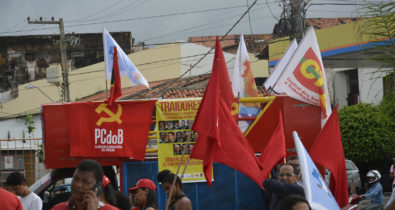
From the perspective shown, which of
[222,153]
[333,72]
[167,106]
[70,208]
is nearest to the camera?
[70,208]

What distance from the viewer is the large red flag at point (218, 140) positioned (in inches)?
287

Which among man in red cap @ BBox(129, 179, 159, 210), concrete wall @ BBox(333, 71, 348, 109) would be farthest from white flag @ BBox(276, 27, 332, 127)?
concrete wall @ BBox(333, 71, 348, 109)

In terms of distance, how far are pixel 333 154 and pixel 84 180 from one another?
501cm

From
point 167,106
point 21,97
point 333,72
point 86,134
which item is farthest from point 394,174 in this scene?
point 21,97

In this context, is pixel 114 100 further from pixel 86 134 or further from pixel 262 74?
pixel 262 74

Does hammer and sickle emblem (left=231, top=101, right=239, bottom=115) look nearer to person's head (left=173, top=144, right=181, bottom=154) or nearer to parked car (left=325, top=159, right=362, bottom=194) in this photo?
person's head (left=173, top=144, right=181, bottom=154)

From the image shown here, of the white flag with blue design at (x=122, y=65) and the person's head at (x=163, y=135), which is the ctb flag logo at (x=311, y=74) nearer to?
the person's head at (x=163, y=135)

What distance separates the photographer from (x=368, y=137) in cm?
2267

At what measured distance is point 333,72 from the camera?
110ft

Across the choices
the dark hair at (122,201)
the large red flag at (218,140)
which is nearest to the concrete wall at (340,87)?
the large red flag at (218,140)

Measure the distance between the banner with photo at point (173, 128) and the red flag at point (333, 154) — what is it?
236cm

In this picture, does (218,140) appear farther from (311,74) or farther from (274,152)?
(311,74)

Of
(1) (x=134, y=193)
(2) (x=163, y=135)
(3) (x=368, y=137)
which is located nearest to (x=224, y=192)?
(2) (x=163, y=135)

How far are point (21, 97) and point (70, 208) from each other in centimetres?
4181
